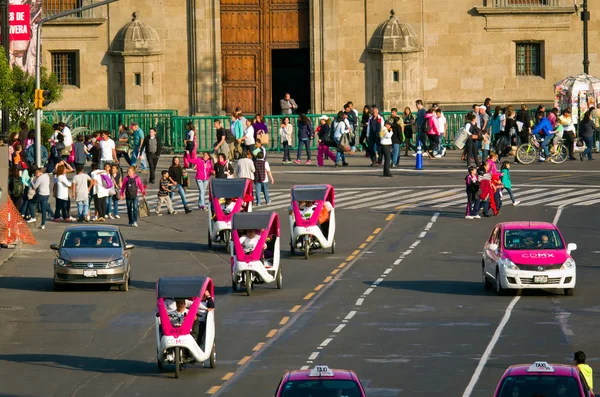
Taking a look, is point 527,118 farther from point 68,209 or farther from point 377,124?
point 68,209

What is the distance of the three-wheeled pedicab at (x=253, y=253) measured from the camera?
3278 cm

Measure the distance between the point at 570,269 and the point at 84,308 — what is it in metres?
10.1

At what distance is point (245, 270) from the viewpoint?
Answer: 32.8 metres

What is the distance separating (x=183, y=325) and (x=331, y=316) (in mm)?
5674

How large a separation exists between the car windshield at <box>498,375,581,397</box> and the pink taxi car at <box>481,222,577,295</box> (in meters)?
13.0

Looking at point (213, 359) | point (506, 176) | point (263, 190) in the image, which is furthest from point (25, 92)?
point (213, 359)

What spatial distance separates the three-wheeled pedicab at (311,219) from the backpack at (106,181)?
8.09 meters

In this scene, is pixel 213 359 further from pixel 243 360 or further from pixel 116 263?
pixel 116 263

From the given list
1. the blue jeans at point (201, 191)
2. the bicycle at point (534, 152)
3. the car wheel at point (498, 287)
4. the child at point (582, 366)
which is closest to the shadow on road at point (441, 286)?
the car wheel at point (498, 287)

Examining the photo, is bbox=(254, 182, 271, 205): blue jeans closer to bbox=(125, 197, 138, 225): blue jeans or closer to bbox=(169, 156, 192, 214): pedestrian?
bbox=(169, 156, 192, 214): pedestrian

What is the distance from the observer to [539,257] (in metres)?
31.8

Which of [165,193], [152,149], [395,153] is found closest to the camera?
[165,193]

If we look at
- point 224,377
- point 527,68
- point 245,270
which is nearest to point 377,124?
point 527,68

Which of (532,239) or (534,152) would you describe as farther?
(534,152)
